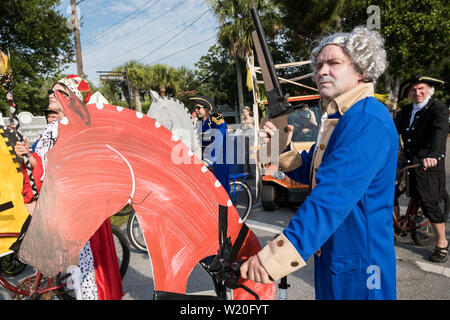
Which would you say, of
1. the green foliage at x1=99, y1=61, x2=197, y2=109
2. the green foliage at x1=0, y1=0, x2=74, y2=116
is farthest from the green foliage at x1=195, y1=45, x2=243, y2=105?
the green foliage at x1=0, y1=0, x2=74, y2=116

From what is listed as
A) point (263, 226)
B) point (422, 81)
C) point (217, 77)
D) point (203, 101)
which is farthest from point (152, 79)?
point (422, 81)

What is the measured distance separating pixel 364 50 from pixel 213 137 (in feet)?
12.4

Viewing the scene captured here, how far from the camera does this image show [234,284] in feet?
4.04

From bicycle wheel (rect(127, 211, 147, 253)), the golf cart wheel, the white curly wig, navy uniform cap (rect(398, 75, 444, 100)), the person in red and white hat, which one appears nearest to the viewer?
the white curly wig

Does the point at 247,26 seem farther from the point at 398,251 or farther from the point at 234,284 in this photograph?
the point at 234,284

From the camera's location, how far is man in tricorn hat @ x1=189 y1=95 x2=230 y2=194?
4859mm

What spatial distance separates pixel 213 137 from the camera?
490cm

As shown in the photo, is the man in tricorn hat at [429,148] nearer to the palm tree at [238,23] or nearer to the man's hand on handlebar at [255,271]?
the man's hand on handlebar at [255,271]

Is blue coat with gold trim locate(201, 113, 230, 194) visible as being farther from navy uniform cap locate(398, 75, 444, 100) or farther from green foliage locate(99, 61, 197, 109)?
green foliage locate(99, 61, 197, 109)

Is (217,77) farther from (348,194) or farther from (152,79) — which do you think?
(348,194)

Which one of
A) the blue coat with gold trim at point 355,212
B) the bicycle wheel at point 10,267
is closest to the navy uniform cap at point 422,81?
the blue coat with gold trim at point 355,212

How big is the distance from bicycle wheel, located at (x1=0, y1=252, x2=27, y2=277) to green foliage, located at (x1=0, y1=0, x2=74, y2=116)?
18.2 metres

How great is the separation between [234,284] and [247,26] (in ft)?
81.5
